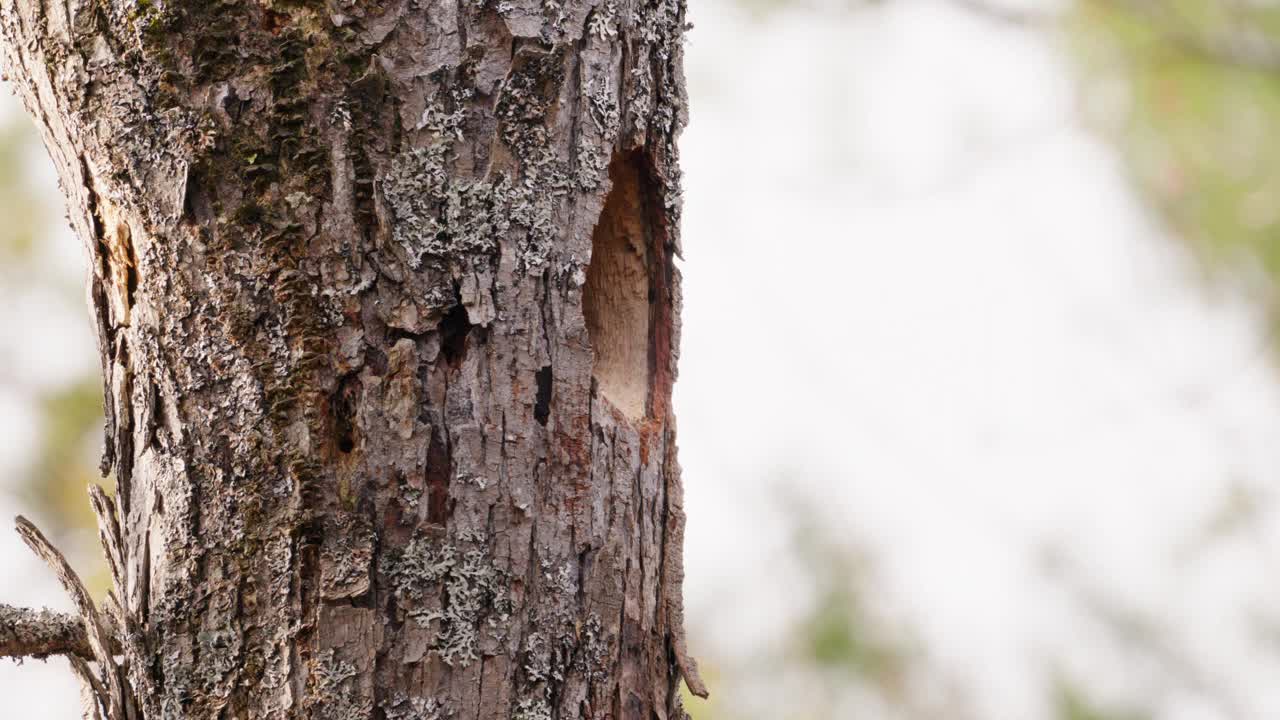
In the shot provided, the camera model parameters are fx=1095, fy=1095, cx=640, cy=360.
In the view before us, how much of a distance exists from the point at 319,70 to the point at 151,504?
0.35 metres

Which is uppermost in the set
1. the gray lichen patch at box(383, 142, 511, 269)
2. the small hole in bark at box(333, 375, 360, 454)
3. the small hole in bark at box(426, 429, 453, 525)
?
the gray lichen patch at box(383, 142, 511, 269)

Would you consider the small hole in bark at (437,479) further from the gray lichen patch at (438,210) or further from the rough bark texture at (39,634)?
the rough bark texture at (39,634)

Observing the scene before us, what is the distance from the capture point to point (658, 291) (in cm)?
95

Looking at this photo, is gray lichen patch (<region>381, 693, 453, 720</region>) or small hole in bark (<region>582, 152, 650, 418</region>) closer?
gray lichen patch (<region>381, 693, 453, 720</region>)

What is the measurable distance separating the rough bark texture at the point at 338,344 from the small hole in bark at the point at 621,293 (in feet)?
0.31

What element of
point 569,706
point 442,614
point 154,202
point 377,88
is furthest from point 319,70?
point 569,706

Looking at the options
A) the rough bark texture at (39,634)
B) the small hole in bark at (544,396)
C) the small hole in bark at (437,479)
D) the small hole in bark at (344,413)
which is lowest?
the rough bark texture at (39,634)

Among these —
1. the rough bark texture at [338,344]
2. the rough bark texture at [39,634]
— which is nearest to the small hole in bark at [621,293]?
the rough bark texture at [338,344]

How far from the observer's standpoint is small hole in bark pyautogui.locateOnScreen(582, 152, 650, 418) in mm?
946

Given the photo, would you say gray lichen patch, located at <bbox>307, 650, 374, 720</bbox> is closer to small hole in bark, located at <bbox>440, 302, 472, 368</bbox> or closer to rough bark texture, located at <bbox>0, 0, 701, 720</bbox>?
rough bark texture, located at <bbox>0, 0, 701, 720</bbox>

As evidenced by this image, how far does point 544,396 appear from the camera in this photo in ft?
2.75

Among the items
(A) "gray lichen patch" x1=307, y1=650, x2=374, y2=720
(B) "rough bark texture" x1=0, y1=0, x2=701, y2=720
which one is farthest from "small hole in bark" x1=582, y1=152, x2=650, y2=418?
(A) "gray lichen patch" x1=307, y1=650, x2=374, y2=720

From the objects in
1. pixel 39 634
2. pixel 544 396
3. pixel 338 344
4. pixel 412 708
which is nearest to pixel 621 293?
pixel 544 396

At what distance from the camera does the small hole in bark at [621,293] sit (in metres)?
0.95
